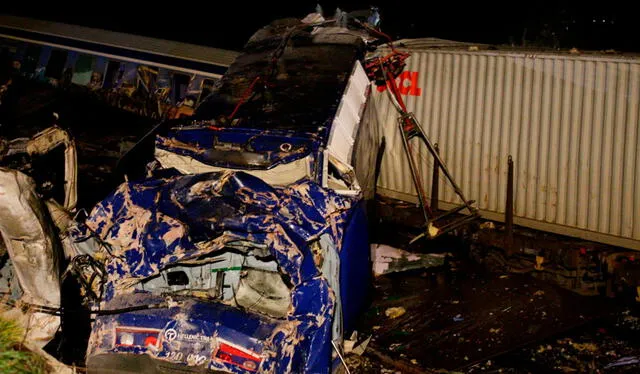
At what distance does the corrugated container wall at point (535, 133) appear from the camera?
277 inches

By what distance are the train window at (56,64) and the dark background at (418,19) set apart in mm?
7150

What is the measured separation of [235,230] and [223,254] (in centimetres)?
51

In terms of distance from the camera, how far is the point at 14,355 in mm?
4383

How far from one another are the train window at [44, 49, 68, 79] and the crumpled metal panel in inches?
433

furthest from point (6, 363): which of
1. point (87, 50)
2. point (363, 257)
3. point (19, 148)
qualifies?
point (87, 50)

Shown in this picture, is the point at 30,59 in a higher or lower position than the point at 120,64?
higher

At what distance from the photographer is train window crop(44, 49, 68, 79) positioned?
1514 centimetres

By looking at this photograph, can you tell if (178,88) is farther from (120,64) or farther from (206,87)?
(120,64)

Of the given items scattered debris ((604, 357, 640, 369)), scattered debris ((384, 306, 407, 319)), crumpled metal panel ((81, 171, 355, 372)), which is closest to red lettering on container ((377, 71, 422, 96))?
scattered debris ((384, 306, 407, 319))

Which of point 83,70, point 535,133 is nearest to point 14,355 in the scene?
point 535,133

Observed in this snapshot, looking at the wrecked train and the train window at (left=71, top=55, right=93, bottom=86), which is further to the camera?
the train window at (left=71, top=55, right=93, bottom=86)

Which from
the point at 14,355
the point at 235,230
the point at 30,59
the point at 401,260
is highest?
the point at 30,59

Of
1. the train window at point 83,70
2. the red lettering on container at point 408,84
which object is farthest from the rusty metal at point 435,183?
the train window at point 83,70

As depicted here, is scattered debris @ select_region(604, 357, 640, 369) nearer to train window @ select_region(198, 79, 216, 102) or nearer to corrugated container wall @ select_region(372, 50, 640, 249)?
corrugated container wall @ select_region(372, 50, 640, 249)
